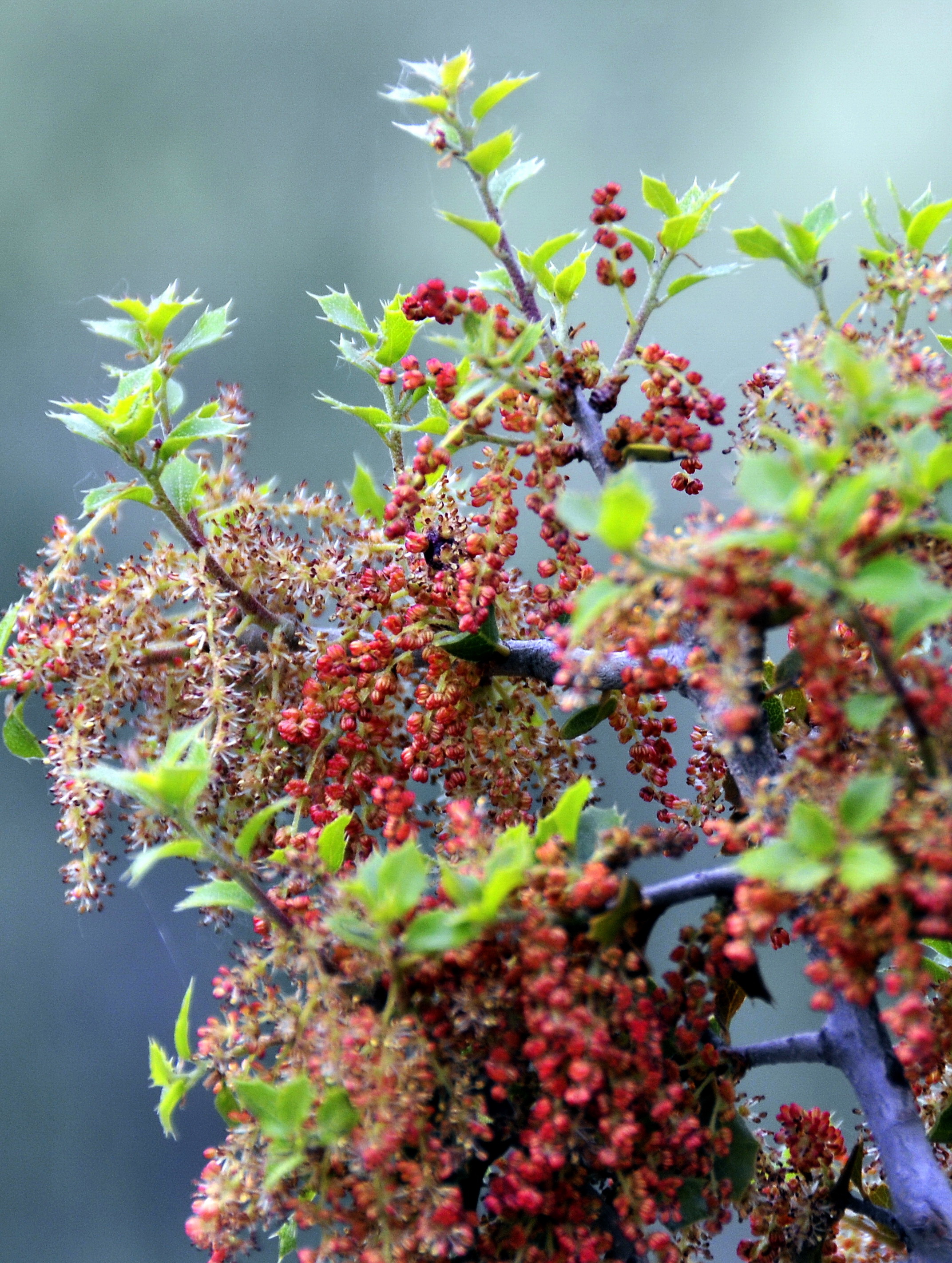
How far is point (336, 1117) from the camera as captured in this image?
1.14 ft

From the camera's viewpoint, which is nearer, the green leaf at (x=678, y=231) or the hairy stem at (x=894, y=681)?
the hairy stem at (x=894, y=681)

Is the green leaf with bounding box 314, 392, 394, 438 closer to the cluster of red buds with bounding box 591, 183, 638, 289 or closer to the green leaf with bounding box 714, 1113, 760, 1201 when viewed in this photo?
the cluster of red buds with bounding box 591, 183, 638, 289

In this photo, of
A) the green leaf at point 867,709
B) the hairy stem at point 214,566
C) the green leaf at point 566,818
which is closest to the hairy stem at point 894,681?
the green leaf at point 867,709

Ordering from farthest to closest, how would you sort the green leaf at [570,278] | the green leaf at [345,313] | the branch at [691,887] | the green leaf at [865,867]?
the green leaf at [345,313] → the green leaf at [570,278] → the branch at [691,887] → the green leaf at [865,867]

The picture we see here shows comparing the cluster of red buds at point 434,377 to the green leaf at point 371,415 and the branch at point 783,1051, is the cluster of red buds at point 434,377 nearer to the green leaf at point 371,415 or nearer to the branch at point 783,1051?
the green leaf at point 371,415

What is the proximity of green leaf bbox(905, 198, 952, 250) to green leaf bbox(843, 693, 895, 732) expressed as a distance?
23 centimetres

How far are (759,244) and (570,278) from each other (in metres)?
0.08

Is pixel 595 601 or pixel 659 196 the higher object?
pixel 659 196

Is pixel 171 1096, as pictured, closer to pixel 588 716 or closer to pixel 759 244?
pixel 588 716

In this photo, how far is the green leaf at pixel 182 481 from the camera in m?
0.52

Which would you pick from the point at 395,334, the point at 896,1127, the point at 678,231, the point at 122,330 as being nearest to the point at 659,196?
the point at 678,231

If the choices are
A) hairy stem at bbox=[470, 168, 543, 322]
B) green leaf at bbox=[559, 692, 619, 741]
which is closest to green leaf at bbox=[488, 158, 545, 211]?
hairy stem at bbox=[470, 168, 543, 322]

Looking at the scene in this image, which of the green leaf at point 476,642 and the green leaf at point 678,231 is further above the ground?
the green leaf at point 678,231

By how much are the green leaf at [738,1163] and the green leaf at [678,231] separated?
0.34 metres
